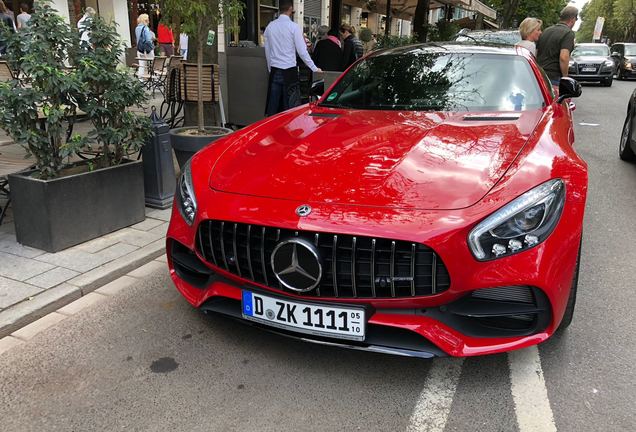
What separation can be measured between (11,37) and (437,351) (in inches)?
135

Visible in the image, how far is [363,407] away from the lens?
2344 mm

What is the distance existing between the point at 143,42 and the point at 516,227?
505 inches

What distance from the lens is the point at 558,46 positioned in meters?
6.68

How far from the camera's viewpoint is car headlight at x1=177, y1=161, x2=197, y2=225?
8.91ft

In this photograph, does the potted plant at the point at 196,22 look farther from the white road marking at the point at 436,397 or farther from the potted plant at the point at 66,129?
the white road marking at the point at 436,397

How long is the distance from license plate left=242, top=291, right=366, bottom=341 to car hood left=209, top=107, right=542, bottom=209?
0.48 metres

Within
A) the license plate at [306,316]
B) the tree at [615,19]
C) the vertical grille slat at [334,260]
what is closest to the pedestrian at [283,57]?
the license plate at [306,316]

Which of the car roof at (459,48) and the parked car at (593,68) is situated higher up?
the car roof at (459,48)

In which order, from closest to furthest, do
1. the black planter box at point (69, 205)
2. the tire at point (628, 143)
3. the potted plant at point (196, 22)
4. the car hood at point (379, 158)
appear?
the car hood at point (379, 158)
the black planter box at point (69, 205)
the potted plant at point (196, 22)
the tire at point (628, 143)

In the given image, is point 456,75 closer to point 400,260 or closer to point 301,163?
point 301,163

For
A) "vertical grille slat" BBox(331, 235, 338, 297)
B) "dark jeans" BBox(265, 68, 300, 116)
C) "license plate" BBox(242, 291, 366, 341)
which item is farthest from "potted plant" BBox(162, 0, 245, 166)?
"vertical grille slat" BBox(331, 235, 338, 297)

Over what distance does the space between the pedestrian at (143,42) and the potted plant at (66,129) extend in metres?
9.32

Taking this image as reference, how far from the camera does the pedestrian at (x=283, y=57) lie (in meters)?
7.17

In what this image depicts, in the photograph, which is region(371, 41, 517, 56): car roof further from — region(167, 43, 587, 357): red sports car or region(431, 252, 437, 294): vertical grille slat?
region(431, 252, 437, 294): vertical grille slat
